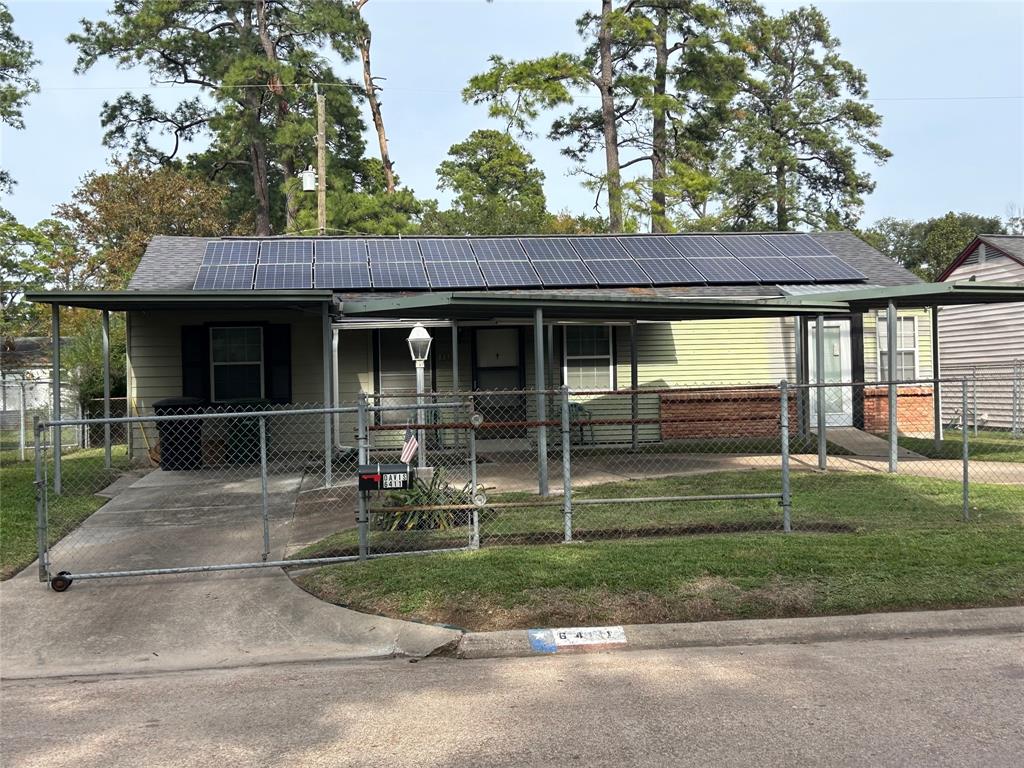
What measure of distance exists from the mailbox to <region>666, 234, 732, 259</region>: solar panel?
11769 millimetres

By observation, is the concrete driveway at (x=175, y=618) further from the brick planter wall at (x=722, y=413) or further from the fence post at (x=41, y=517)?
the brick planter wall at (x=722, y=413)

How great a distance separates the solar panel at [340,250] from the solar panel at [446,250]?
Answer: 1264mm

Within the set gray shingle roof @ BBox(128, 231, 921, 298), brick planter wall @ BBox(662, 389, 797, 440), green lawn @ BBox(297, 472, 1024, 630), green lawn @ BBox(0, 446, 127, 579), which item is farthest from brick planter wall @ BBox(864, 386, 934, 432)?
green lawn @ BBox(0, 446, 127, 579)

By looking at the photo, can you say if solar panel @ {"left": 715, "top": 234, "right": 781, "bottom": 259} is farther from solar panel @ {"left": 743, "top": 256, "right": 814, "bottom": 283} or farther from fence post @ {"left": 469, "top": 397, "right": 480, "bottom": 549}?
fence post @ {"left": 469, "top": 397, "right": 480, "bottom": 549}

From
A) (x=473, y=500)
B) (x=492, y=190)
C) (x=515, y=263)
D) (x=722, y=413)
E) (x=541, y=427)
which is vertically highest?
(x=492, y=190)

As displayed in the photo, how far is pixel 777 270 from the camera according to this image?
16.6 m

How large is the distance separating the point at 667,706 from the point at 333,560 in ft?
11.6

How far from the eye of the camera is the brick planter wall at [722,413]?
52.6 feet

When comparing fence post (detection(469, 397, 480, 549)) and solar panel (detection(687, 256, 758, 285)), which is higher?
solar panel (detection(687, 256, 758, 285))

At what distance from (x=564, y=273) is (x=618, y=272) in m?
1.06

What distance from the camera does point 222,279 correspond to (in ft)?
48.5

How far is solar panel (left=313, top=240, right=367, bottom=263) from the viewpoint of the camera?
16.6 meters

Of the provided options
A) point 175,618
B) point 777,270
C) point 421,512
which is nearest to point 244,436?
point 421,512

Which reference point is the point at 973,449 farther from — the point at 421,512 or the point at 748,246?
the point at 421,512
